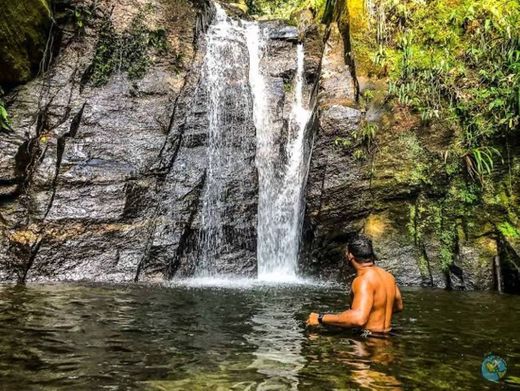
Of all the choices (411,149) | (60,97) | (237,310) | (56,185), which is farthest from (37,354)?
(411,149)

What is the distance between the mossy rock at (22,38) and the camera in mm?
9906

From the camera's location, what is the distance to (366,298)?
487cm

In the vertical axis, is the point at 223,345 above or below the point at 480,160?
below

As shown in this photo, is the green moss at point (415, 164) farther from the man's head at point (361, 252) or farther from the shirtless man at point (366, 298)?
the man's head at point (361, 252)

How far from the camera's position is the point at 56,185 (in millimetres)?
9680

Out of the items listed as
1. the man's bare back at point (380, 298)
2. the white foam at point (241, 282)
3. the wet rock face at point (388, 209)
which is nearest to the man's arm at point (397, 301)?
the man's bare back at point (380, 298)

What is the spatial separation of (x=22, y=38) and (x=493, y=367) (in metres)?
10.5

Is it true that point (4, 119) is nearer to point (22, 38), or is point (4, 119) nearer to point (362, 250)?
point (22, 38)

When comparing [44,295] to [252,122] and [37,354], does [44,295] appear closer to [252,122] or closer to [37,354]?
[37,354]

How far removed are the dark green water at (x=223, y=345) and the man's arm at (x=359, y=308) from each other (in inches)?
7.8

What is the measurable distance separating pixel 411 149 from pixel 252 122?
395 cm

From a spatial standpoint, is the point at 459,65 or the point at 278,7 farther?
the point at 278,7

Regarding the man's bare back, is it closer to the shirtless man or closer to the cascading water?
the shirtless man

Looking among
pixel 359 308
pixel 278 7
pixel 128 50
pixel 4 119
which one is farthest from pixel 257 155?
pixel 278 7
